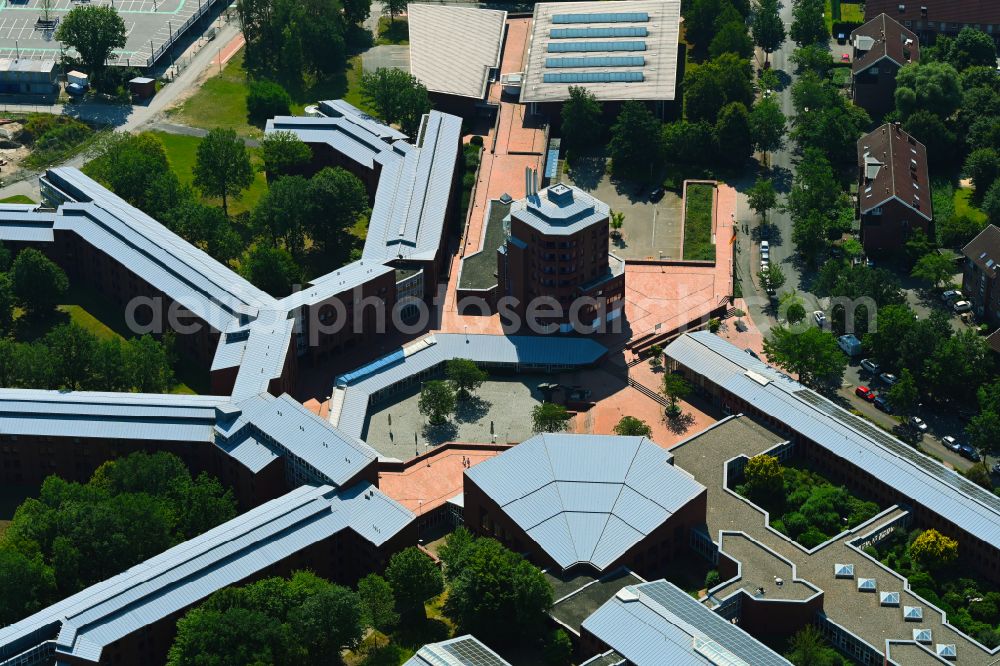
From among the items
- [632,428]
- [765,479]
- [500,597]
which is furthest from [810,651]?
[632,428]

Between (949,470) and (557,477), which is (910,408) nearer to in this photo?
(949,470)

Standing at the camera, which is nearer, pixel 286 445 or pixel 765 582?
pixel 765 582

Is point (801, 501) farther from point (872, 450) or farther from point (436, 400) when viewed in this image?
point (436, 400)

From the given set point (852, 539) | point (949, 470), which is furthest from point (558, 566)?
point (949, 470)

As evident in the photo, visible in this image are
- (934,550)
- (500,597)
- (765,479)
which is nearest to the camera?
(500,597)

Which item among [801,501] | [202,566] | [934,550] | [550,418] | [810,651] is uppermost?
[550,418]

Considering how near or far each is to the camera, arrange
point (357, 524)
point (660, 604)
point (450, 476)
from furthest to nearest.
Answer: point (450, 476) < point (357, 524) < point (660, 604)

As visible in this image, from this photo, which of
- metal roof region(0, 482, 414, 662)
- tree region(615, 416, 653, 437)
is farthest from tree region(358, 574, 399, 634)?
tree region(615, 416, 653, 437)
